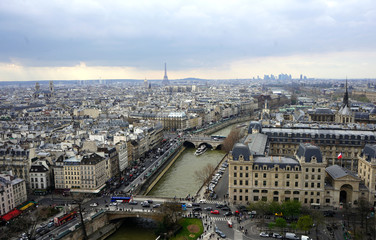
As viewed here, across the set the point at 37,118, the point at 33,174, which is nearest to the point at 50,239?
the point at 33,174

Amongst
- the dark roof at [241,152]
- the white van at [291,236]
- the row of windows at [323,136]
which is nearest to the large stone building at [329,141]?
the row of windows at [323,136]

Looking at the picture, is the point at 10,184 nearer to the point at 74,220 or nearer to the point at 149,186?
the point at 74,220

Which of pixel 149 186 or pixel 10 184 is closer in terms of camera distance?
pixel 10 184

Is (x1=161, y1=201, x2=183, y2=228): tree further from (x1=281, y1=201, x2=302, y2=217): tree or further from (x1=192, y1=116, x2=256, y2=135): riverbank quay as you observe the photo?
(x1=192, y1=116, x2=256, y2=135): riverbank quay

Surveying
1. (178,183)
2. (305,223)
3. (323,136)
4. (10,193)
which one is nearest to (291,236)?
(305,223)

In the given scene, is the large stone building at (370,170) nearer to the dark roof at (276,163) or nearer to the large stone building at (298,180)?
the large stone building at (298,180)

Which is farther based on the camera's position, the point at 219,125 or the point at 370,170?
the point at 219,125

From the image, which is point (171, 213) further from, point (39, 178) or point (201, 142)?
point (201, 142)

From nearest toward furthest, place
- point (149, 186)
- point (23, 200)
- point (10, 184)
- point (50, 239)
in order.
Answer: point (50, 239) → point (10, 184) → point (23, 200) → point (149, 186)
